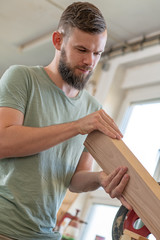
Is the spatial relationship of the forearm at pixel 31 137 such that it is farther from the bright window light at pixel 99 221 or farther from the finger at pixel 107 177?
the bright window light at pixel 99 221

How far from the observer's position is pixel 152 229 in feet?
3.62

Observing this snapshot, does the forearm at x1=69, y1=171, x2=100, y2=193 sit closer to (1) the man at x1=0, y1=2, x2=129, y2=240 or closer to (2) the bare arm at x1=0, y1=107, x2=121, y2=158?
(1) the man at x1=0, y1=2, x2=129, y2=240

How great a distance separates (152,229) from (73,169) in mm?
522

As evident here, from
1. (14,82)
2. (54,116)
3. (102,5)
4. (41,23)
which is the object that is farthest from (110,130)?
(41,23)

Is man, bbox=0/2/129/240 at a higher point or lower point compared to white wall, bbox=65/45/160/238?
lower

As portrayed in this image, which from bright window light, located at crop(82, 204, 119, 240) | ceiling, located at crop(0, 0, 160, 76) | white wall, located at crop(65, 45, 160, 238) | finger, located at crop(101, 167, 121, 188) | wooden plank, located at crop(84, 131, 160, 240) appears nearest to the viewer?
wooden plank, located at crop(84, 131, 160, 240)

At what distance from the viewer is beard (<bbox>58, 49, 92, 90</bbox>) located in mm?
1483

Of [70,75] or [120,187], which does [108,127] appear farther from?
[70,75]

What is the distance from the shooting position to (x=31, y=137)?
125 centimetres

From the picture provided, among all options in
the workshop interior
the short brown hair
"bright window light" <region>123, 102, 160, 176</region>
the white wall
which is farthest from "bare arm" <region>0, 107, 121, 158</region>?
the white wall

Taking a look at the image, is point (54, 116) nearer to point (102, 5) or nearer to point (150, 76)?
point (102, 5)

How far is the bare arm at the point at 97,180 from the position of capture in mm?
1186

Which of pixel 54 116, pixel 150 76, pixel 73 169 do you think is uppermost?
pixel 150 76

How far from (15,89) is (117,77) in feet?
8.08
